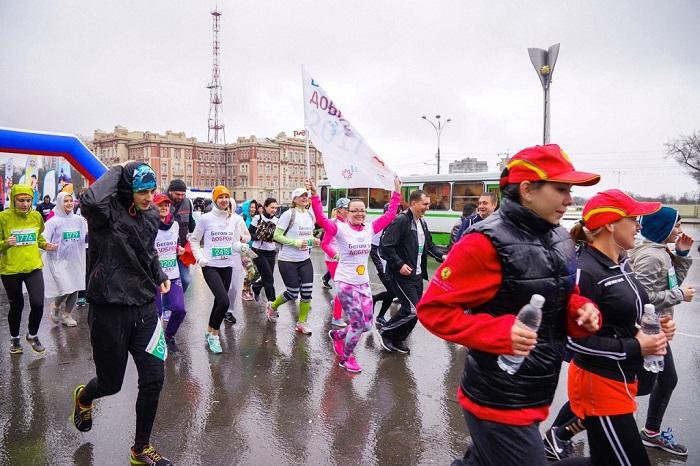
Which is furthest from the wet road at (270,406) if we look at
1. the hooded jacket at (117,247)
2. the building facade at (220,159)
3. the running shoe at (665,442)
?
the building facade at (220,159)

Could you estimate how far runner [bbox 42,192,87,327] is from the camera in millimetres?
6852

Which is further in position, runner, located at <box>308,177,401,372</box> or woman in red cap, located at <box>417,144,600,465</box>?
runner, located at <box>308,177,401,372</box>

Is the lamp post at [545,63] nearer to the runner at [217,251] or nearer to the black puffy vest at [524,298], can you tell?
the runner at [217,251]

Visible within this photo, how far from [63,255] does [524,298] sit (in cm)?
684

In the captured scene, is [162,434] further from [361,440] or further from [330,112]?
[330,112]

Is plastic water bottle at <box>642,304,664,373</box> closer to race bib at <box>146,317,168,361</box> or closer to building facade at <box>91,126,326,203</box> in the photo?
race bib at <box>146,317,168,361</box>

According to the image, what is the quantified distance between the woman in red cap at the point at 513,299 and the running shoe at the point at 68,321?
6578mm

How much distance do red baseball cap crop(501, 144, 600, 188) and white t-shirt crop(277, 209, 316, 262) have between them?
5059 millimetres

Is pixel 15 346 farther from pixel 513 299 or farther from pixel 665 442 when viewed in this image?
pixel 665 442

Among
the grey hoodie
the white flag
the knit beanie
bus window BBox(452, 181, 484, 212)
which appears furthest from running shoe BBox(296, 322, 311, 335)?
bus window BBox(452, 181, 484, 212)

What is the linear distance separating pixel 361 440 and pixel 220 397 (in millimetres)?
1539

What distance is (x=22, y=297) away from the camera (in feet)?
18.6

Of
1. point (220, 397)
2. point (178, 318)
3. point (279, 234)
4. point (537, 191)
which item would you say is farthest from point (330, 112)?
point (537, 191)

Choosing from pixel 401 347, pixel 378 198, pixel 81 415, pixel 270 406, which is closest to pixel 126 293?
pixel 81 415
